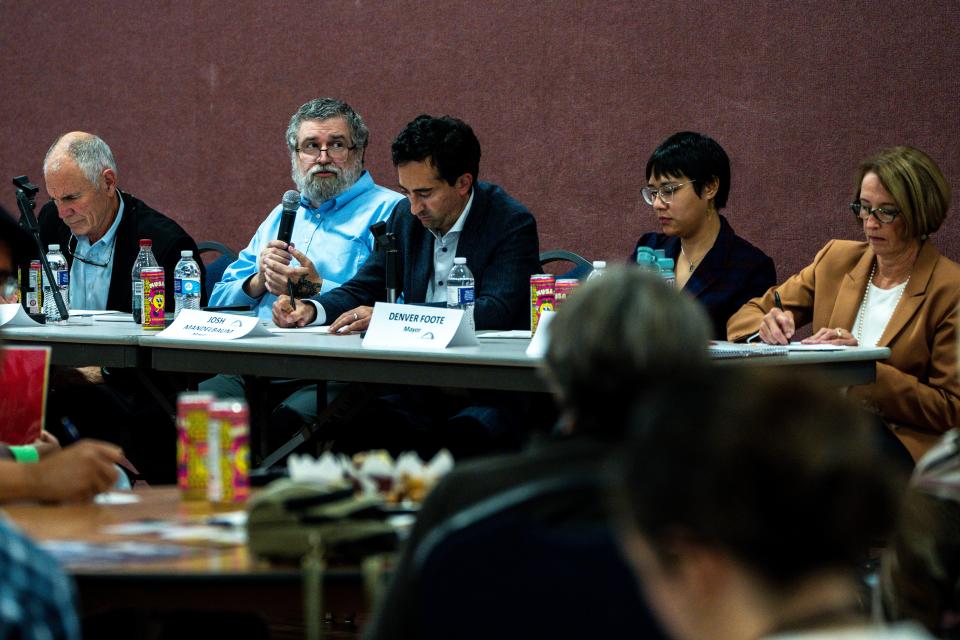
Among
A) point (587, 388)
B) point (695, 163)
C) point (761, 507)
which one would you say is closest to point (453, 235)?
point (695, 163)

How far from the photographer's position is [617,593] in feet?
4.08

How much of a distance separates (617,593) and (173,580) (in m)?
0.51

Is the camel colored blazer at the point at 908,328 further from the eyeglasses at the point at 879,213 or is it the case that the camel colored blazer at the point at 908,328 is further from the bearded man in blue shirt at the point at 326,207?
the bearded man in blue shirt at the point at 326,207

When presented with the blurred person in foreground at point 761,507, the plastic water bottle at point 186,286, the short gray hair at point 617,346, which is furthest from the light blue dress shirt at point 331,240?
the blurred person in foreground at point 761,507

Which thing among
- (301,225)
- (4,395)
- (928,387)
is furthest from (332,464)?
(301,225)

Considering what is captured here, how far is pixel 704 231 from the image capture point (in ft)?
14.4

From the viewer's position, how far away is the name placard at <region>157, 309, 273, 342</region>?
151 inches

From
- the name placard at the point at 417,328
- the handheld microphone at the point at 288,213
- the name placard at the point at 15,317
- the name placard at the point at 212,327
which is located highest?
the handheld microphone at the point at 288,213

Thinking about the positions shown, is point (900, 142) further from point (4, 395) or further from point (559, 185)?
→ point (4, 395)

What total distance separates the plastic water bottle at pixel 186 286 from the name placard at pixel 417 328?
1.01 meters

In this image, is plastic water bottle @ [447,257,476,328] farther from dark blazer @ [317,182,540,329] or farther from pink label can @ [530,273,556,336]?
pink label can @ [530,273,556,336]

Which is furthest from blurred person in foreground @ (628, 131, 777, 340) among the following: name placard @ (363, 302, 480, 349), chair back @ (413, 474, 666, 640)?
chair back @ (413, 474, 666, 640)

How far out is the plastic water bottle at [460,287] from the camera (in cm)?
397

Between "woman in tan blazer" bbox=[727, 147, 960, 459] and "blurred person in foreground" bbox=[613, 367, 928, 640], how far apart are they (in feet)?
9.57
